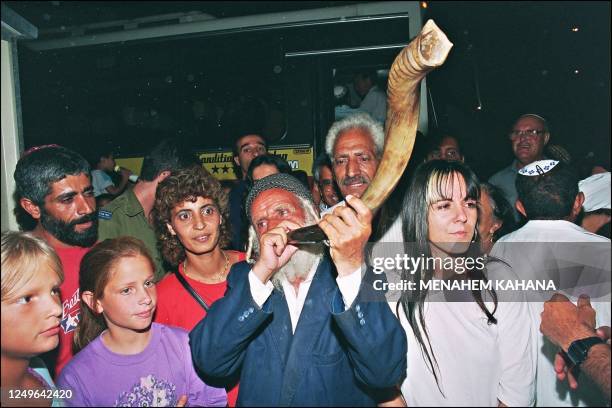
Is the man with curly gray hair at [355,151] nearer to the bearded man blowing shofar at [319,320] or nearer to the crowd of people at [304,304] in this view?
the crowd of people at [304,304]

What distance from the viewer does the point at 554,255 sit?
2.74 metres

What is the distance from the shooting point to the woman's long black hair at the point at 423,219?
2408 mm

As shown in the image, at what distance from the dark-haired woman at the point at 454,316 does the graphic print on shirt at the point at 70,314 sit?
1670mm

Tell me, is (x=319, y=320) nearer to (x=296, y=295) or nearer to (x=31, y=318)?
(x=296, y=295)

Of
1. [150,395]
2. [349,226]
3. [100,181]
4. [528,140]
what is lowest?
[150,395]

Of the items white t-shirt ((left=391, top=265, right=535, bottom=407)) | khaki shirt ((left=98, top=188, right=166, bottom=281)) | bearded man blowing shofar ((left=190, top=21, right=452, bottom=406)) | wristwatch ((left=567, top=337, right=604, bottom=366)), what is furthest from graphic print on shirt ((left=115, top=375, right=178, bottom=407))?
wristwatch ((left=567, top=337, right=604, bottom=366))

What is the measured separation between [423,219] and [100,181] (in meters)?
4.11

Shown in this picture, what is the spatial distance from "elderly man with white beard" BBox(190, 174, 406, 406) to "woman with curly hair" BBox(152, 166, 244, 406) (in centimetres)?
60

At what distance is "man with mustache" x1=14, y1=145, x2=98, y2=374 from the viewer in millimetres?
2801

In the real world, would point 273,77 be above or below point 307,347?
above

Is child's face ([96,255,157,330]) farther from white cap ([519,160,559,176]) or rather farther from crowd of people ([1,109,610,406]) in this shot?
white cap ([519,160,559,176])

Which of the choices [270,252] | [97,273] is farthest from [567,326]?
[97,273]

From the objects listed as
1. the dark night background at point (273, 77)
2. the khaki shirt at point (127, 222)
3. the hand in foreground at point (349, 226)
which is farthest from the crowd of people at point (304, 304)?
the dark night background at point (273, 77)

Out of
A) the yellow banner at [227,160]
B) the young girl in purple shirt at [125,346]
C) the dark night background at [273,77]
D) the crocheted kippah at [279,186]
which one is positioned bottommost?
the young girl in purple shirt at [125,346]
